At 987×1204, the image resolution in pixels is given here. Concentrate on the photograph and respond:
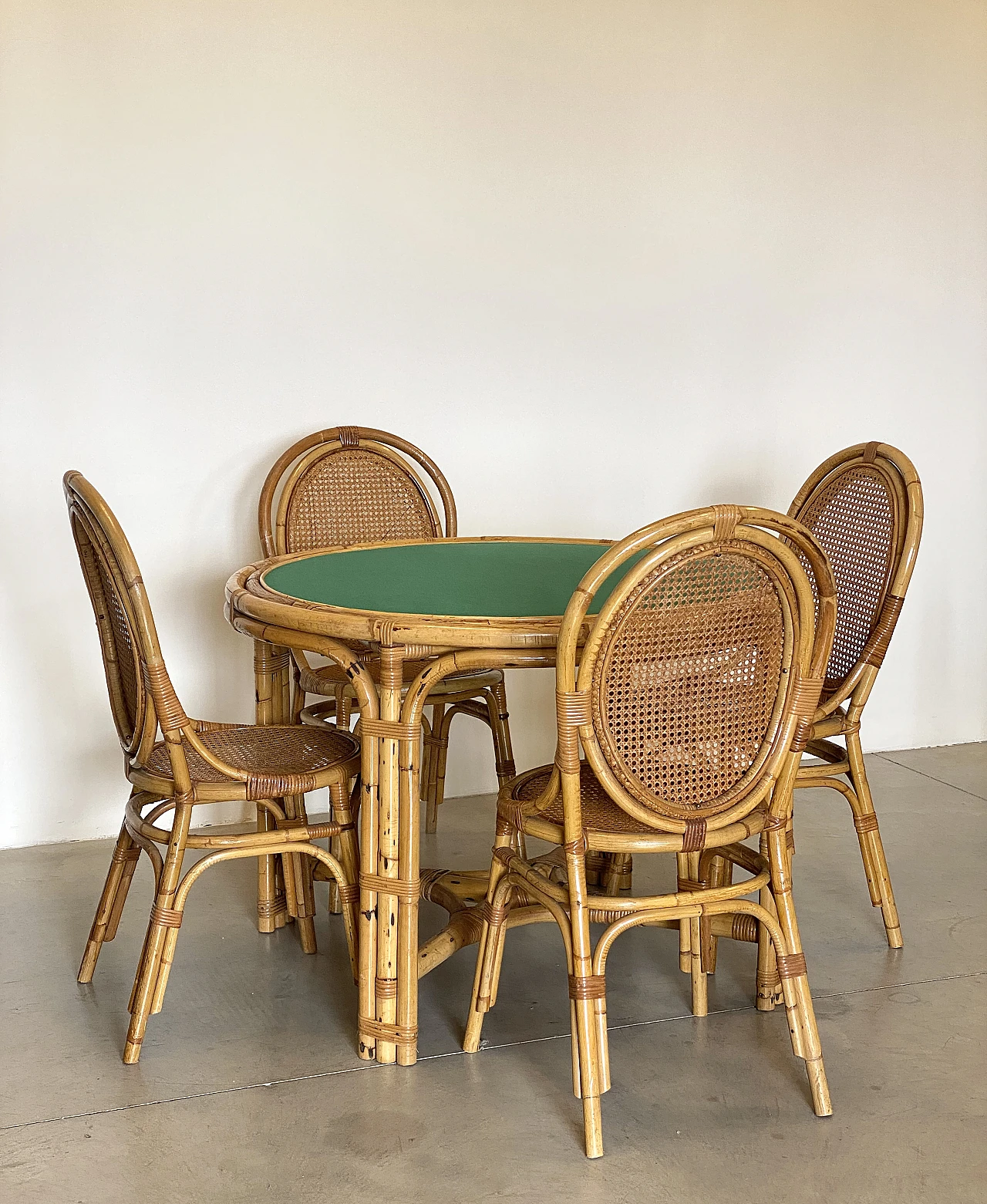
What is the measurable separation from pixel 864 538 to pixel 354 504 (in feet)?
4.58

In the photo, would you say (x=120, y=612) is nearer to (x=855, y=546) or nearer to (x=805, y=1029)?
(x=805, y=1029)

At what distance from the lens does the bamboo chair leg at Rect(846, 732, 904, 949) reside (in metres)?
2.80

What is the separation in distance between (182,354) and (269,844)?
5.39 ft

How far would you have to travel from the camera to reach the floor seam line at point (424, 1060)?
6.93 ft

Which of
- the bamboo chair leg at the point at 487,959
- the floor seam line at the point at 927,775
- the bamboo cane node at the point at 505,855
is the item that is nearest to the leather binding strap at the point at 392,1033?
the bamboo chair leg at the point at 487,959

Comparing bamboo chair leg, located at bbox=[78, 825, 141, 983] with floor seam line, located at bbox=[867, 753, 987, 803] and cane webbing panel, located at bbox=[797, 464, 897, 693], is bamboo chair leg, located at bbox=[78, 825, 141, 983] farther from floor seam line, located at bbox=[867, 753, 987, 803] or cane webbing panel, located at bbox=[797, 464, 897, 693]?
floor seam line, located at bbox=[867, 753, 987, 803]

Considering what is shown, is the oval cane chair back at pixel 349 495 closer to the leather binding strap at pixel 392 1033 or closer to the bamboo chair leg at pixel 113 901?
the bamboo chair leg at pixel 113 901

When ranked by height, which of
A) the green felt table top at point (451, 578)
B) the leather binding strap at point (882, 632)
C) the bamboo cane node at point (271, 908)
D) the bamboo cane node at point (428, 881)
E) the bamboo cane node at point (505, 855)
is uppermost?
the green felt table top at point (451, 578)

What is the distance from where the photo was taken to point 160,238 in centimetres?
336

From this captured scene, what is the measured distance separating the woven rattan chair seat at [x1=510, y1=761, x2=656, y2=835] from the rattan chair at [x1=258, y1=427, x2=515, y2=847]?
34.6 inches

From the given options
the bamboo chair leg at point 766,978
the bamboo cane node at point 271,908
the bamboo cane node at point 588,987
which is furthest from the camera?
the bamboo cane node at point 271,908

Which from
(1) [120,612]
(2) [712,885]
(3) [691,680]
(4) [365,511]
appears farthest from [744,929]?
(4) [365,511]

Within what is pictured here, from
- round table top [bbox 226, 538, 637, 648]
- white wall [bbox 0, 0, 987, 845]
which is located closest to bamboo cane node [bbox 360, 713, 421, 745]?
round table top [bbox 226, 538, 637, 648]

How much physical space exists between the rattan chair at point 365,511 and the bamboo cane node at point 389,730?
954 mm
